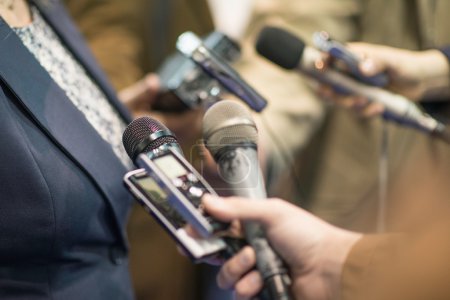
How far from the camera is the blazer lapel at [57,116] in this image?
58 centimetres

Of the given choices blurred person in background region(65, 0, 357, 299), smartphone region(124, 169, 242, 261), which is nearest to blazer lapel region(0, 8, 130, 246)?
smartphone region(124, 169, 242, 261)

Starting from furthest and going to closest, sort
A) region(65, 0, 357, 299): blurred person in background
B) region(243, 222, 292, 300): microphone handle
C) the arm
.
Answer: region(65, 0, 357, 299): blurred person in background, region(243, 222, 292, 300): microphone handle, the arm

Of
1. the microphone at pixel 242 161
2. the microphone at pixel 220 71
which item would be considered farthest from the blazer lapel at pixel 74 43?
the microphone at pixel 242 161

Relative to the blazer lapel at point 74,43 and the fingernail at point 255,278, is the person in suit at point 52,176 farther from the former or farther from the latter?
the fingernail at point 255,278

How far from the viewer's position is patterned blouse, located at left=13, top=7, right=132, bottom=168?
66 cm

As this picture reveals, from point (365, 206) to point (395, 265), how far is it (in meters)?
0.59

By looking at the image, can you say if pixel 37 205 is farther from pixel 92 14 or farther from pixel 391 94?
pixel 92 14

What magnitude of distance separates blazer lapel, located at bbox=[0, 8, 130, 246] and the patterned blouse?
0.03 meters

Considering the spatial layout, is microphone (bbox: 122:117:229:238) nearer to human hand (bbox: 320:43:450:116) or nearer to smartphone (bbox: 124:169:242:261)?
smartphone (bbox: 124:169:242:261)

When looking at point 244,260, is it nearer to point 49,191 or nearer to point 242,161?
point 242,161

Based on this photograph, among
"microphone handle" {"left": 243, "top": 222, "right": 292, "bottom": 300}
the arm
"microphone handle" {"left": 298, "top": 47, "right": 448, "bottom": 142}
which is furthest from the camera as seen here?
"microphone handle" {"left": 298, "top": 47, "right": 448, "bottom": 142}

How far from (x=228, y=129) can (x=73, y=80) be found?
0.23 metres

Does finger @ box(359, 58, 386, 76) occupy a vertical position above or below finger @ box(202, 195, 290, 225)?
below

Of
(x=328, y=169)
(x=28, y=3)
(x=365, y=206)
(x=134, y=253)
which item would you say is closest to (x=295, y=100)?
(x=328, y=169)
